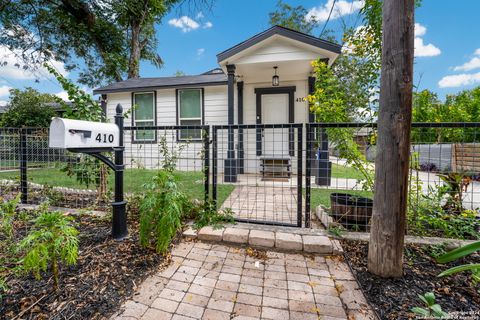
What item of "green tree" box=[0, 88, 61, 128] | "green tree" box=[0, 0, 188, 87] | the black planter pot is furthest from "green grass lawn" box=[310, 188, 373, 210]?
"green tree" box=[0, 88, 61, 128]

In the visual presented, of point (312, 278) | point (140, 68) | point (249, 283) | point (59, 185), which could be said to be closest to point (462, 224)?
point (312, 278)

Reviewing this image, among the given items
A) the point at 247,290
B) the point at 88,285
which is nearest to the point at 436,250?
the point at 247,290

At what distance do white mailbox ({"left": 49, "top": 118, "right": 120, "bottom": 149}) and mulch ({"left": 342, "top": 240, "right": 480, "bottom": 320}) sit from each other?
2525mm

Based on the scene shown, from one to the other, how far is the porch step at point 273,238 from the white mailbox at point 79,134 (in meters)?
1.28

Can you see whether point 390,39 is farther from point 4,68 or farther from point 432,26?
point 4,68

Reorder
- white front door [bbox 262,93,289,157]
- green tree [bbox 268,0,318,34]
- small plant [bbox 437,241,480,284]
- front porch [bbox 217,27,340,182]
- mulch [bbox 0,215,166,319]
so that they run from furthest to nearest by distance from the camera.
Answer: green tree [bbox 268,0,318,34] < white front door [bbox 262,93,289,157] < front porch [bbox 217,27,340,182] < mulch [bbox 0,215,166,319] < small plant [bbox 437,241,480,284]

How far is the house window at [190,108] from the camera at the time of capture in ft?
22.9

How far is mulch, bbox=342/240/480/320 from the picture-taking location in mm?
1447

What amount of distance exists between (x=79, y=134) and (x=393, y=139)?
2517 mm

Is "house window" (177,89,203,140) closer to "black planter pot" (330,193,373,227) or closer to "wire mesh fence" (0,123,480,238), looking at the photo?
"wire mesh fence" (0,123,480,238)

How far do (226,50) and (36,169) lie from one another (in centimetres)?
429

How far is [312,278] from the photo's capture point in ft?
5.93

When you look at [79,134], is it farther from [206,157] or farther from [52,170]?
[52,170]

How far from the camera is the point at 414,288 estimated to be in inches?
64.1
